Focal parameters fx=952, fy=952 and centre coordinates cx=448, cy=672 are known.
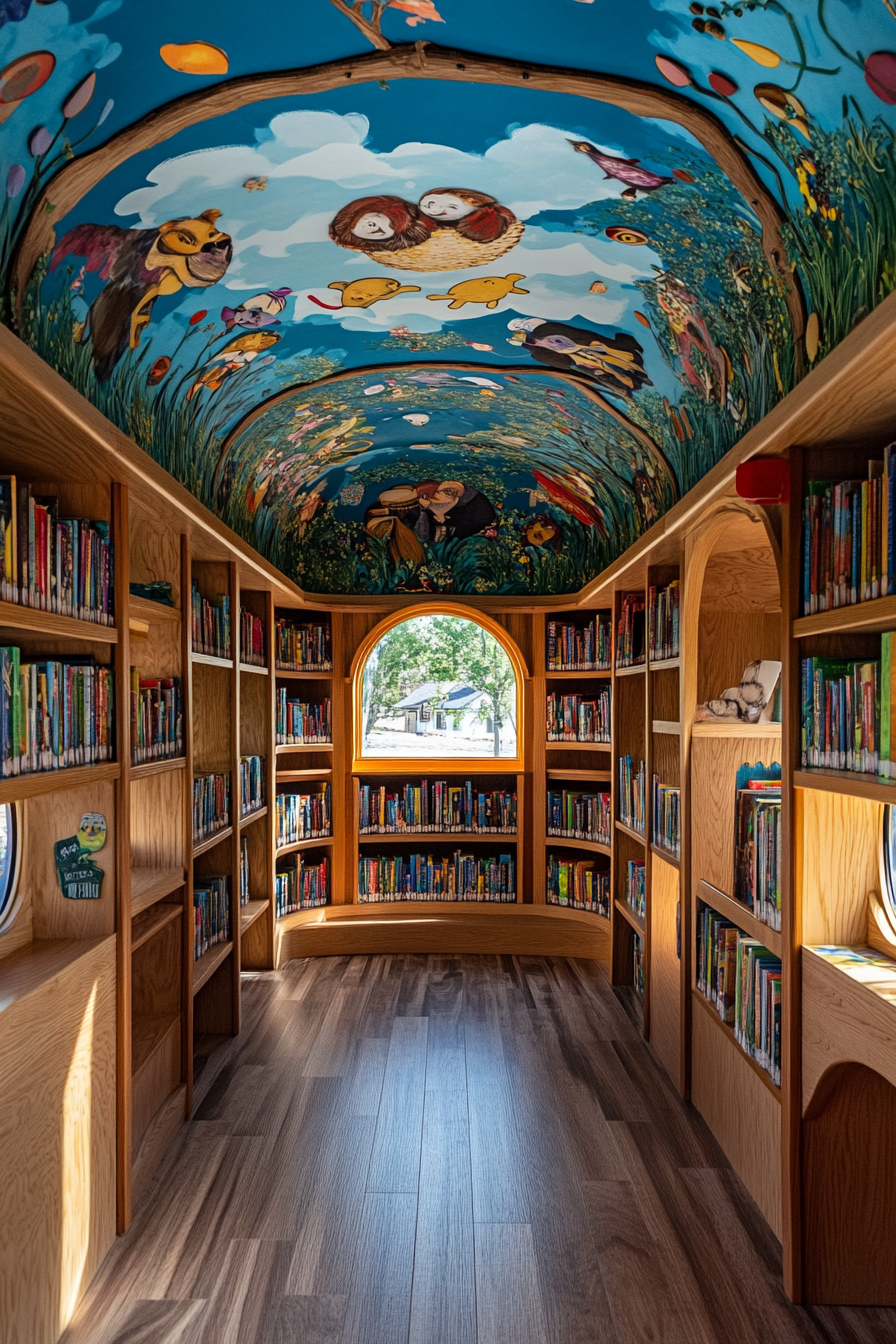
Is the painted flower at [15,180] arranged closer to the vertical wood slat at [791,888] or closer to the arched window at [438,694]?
the vertical wood slat at [791,888]

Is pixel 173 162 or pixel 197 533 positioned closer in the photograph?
pixel 173 162

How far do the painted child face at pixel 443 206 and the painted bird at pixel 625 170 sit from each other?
546 mm

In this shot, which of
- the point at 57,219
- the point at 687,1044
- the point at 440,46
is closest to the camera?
the point at 440,46

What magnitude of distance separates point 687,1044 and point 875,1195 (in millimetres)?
1509

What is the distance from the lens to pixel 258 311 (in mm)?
4227

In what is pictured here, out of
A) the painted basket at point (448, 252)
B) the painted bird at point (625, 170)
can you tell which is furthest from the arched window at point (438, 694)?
the painted bird at point (625, 170)

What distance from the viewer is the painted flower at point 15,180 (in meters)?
2.56

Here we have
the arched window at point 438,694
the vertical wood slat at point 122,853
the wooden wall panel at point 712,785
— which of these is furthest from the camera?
the arched window at point 438,694

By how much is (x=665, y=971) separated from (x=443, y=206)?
150 inches

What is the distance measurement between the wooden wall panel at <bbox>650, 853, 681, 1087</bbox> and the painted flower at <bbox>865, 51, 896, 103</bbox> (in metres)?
3.61

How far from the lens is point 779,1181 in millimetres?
3320

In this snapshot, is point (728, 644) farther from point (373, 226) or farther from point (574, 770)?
point (574, 770)

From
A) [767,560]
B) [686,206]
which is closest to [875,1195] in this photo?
[767,560]

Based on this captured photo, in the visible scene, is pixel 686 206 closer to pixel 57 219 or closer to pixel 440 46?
pixel 440 46
